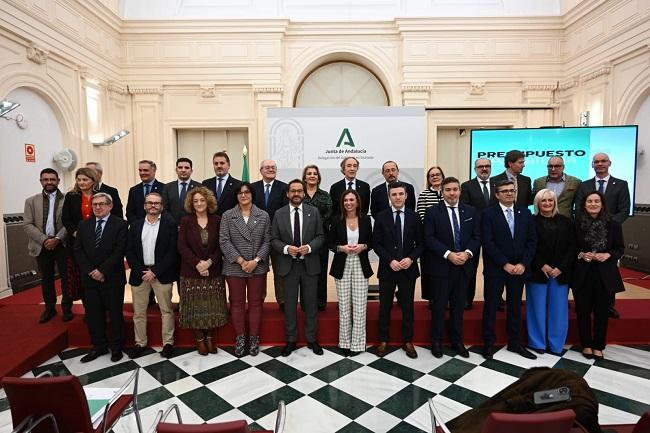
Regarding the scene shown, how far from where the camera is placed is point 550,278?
3.58 metres

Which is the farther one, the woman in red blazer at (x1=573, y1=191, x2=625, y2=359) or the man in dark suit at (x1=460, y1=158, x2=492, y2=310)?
the man in dark suit at (x1=460, y1=158, x2=492, y2=310)

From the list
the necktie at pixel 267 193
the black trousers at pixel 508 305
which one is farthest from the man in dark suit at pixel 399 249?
the necktie at pixel 267 193

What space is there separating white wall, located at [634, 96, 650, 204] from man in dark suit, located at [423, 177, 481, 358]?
4557mm

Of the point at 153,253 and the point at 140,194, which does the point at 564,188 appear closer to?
the point at 153,253

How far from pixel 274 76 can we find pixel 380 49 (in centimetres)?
229

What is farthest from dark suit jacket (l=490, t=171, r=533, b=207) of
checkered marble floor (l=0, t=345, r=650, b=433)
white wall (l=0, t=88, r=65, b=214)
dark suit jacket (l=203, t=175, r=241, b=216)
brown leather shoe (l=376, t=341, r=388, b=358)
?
white wall (l=0, t=88, r=65, b=214)

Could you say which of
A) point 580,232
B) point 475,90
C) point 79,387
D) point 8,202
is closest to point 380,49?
point 475,90

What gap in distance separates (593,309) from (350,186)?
98.0 inches

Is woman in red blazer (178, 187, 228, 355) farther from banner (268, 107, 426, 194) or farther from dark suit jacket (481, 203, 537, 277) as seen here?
dark suit jacket (481, 203, 537, 277)

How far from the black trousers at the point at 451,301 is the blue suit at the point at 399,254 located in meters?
0.21

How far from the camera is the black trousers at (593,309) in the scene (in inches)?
136

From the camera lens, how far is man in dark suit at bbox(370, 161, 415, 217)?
4.06m

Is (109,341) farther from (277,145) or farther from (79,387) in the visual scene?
(277,145)

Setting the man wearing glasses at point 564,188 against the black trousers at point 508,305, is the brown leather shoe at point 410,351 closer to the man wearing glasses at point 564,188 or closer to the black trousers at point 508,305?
the black trousers at point 508,305
